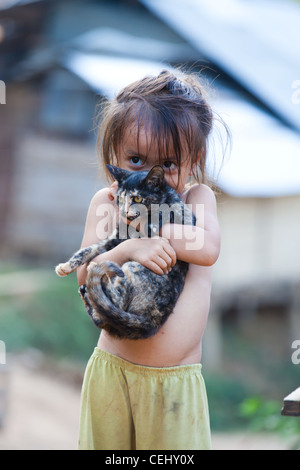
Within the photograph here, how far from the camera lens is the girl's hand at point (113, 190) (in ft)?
6.98

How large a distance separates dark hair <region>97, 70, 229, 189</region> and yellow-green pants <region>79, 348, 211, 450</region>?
77 centimetres

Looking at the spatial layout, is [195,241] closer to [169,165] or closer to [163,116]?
[169,165]

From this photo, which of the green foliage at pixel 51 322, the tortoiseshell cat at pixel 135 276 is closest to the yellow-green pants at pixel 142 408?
the tortoiseshell cat at pixel 135 276

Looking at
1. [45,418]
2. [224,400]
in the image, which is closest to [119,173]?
[45,418]

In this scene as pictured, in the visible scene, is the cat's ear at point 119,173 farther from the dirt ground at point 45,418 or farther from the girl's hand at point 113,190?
the dirt ground at point 45,418

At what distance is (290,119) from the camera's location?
7.22 m

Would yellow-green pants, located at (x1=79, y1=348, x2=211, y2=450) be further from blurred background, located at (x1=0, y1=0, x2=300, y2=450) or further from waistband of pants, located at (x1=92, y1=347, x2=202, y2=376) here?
blurred background, located at (x1=0, y1=0, x2=300, y2=450)

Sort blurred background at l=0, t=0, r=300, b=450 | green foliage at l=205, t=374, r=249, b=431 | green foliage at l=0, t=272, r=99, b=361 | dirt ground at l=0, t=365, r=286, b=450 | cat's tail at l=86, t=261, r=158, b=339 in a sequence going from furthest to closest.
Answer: green foliage at l=0, t=272, r=99, b=361
green foliage at l=205, t=374, r=249, b=431
blurred background at l=0, t=0, r=300, b=450
dirt ground at l=0, t=365, r=286, b=450
cat's tail at l=86, t=261, r=158, b=339

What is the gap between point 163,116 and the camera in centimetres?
213

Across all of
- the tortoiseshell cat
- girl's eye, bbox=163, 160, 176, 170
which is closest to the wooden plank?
the tortoiseshell cat

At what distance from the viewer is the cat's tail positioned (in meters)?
1.87

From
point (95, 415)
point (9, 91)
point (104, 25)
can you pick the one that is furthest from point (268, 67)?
point (95, 415)

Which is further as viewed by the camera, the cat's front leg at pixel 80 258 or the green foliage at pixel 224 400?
the green foliage at pixel 224 400
